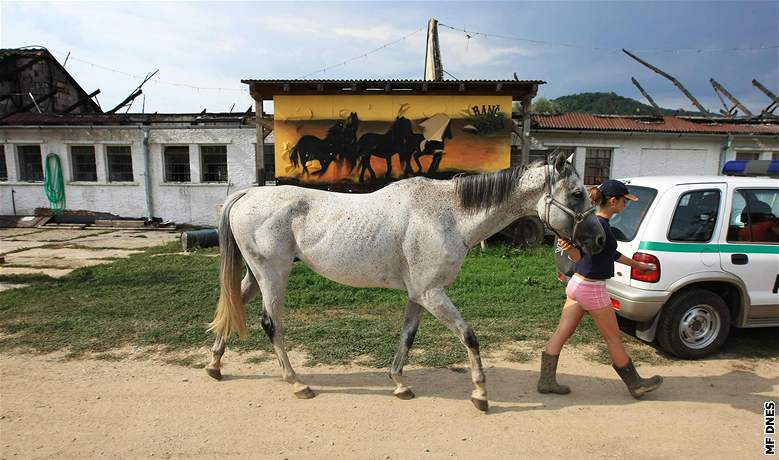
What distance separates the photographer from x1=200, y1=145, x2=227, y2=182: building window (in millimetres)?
14062

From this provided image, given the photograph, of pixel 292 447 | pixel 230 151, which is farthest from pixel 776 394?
pixel 230 151

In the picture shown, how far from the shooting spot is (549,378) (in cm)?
322

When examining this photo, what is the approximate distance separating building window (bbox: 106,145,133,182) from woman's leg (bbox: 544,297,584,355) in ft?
51.4

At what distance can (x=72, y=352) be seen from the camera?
3.89 m

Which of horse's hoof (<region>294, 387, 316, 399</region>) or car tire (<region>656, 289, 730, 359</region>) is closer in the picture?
horse's hoof (<region>294, 387, 316, 399</region>)

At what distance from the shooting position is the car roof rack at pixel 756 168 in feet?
16.1

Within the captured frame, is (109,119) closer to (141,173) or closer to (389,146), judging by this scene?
(141,173)

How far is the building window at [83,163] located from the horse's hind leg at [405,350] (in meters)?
15.9


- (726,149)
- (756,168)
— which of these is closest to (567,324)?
(756,168)

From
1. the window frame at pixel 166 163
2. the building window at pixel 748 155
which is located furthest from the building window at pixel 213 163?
the building window at pixel 748 155

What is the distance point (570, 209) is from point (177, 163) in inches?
576

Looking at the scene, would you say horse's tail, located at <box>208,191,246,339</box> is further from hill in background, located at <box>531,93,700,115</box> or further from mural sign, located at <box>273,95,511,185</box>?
hill in background, located at <box>531,93,700,115</box>

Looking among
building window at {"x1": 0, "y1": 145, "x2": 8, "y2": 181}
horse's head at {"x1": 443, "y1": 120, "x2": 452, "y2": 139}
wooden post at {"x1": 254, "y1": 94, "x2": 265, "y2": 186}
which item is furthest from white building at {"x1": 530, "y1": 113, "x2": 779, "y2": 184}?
building window at {"x1": 0, "y1": 145, "x2": 8, "y2": 181}

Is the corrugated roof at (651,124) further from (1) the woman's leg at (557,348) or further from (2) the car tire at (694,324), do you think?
(1) the woman's leg at (557,348)
